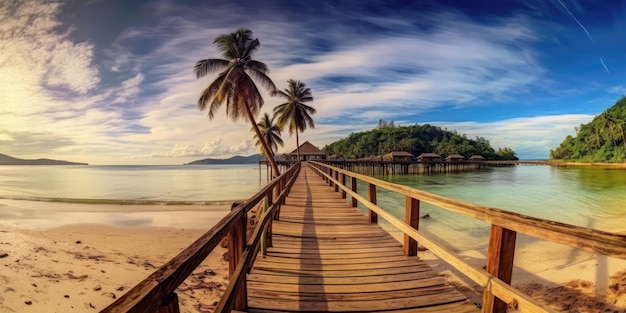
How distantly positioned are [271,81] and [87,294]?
1685 centimetres

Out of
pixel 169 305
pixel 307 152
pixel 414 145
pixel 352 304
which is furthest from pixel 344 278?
pixel 414 145

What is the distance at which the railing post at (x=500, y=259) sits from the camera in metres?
2.00

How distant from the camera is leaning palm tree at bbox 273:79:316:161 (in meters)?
33.9

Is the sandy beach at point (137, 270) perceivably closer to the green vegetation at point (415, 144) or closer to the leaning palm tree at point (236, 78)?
the leaning palm tree at point (236, 78)

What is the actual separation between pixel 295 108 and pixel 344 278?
1244 inches

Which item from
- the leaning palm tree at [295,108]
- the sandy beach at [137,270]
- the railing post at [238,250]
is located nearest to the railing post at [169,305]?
the railing post at [238,250]

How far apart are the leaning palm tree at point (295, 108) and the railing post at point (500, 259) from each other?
31758mm

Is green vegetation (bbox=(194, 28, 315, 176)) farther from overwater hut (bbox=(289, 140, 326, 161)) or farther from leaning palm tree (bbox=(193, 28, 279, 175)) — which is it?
overwater hut (bbox=(289, 140, 326, 161))

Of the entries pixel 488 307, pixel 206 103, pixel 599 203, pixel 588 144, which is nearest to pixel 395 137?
pixel 588 144

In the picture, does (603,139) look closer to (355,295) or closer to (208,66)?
(208,66)

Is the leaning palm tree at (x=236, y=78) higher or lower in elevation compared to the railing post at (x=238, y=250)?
higher

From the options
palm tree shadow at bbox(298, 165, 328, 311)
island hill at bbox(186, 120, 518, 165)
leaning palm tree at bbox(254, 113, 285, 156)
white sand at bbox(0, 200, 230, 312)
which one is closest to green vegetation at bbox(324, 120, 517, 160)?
island hill at bbox(186, 120, 518, 165)

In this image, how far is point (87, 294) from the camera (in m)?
6.28

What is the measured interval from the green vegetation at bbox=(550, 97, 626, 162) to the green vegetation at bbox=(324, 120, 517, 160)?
23.0 meters
